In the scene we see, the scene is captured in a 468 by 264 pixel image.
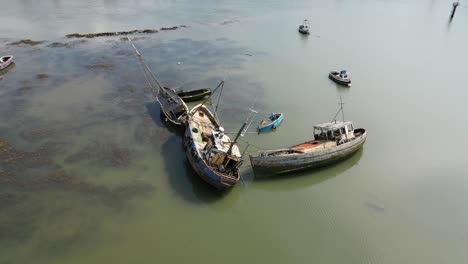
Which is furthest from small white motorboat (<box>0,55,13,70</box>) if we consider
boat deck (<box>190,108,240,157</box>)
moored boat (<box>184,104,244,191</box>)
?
moored boat (<box>184,104,244,191</box>)

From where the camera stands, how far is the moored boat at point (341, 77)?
35656 mm

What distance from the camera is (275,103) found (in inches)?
1226

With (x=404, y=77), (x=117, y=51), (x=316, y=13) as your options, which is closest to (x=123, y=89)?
(x=117, y=51)

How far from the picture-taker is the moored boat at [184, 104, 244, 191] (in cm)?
1886

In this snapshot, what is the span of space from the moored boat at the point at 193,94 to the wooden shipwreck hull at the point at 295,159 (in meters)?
12.0

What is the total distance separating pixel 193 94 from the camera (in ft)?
102

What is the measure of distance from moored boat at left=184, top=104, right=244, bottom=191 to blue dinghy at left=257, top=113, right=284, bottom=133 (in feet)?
14.4

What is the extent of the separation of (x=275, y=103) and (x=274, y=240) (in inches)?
662

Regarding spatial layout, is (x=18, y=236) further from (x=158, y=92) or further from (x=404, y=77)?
(x=404, y=77)

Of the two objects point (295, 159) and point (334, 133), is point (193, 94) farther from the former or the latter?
point (334, 133)

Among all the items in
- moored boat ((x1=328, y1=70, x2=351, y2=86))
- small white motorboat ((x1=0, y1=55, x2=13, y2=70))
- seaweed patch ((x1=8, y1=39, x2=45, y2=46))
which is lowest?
moored boat ((x1=328, y1=70, x2=351, y2=86))

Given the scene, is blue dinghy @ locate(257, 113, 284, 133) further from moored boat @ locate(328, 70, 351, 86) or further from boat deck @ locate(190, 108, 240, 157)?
moored boat @ locate(328, 70, 351, 86)

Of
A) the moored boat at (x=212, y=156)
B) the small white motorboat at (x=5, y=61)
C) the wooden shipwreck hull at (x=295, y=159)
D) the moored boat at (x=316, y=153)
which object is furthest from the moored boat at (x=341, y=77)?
the small white motorboat at (x=5, y=61)

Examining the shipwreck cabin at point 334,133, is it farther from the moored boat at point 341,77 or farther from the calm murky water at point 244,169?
the moored boat at point 341,77
